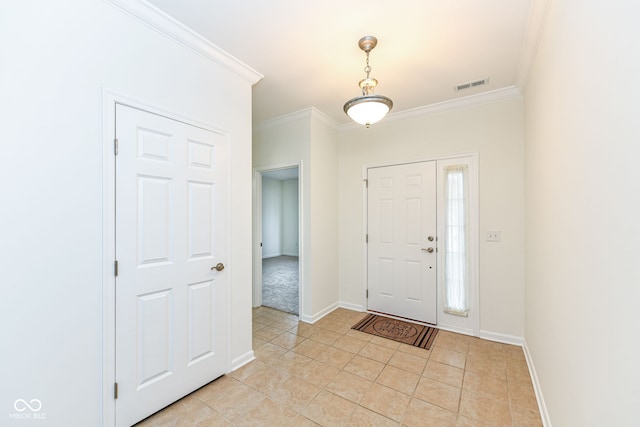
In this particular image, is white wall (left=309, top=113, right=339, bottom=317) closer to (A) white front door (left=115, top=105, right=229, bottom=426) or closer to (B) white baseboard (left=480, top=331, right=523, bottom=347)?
(A) white front door (left=115, top=105, right=229, bottom=426)

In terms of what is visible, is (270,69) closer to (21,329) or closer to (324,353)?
(21,329)

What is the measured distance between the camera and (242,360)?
7.91ft

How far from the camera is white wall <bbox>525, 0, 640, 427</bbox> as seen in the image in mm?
767

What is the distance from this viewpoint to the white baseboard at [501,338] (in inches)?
110

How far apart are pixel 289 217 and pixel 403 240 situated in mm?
6031

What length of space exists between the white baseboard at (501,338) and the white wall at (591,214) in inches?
41.9

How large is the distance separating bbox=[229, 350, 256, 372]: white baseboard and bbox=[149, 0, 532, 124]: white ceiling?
2.72m

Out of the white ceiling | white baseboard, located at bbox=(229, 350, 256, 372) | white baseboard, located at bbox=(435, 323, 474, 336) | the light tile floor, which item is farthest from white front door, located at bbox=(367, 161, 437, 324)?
white baseboard, located at bbox=(229, 350, 256, 372)

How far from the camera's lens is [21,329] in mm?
1306

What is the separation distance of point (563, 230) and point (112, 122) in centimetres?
271

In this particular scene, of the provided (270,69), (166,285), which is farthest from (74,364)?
(270,69)

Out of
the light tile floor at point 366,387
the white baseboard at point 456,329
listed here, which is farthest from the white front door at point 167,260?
the white baseboard at point 456,329

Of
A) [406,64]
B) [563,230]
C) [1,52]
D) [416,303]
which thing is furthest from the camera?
[416,303]

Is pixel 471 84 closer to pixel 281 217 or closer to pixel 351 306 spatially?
pixel 351 306
